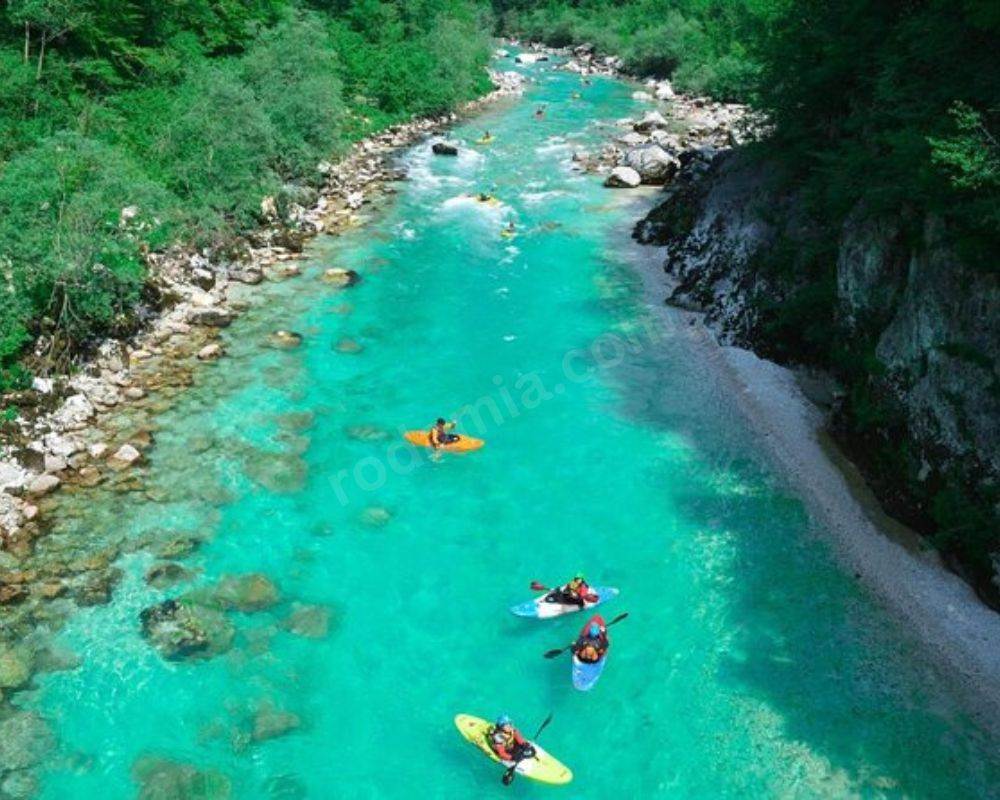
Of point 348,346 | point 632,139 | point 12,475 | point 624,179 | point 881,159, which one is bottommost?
point 12,475

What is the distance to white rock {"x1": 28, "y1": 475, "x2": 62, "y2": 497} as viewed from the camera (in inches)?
696

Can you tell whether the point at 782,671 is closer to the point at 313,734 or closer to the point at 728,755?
the point at 728,755

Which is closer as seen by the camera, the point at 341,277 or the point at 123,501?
the point at 123,501

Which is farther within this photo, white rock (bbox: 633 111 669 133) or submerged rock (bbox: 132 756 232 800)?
white rock (bbox: 633 111 669 133)

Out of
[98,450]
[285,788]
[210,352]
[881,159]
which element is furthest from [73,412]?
[881,159]

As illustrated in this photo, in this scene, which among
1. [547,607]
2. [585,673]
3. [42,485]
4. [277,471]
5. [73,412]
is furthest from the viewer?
[73,412]

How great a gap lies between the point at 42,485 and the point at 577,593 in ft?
40.7

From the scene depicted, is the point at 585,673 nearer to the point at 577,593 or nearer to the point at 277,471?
the point at 577,593

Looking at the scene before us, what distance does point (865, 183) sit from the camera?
20.7 m

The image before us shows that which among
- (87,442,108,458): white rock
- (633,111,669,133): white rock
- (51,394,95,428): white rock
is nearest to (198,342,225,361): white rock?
(51,394,95,428): white rock

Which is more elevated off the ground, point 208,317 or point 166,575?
point 208,317

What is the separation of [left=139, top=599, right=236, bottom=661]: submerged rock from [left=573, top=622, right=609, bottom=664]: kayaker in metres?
6.77

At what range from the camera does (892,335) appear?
770 inches

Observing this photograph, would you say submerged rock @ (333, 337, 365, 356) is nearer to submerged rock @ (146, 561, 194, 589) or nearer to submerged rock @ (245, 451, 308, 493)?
submerged rock @ (245, 451, 308, 493)
